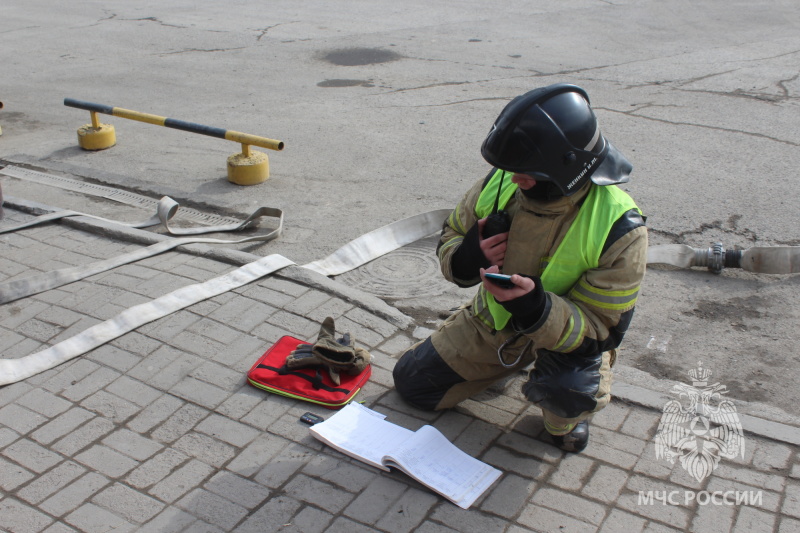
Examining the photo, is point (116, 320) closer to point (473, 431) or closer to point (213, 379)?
point (213, 379)

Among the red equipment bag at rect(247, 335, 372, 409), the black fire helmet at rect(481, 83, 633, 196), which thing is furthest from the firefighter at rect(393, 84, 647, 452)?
the red equipment bag at rect(247, 335, 372, 409)

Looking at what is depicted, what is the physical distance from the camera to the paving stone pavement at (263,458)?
9.82 feet

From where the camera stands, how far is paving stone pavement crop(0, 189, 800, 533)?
299 cm

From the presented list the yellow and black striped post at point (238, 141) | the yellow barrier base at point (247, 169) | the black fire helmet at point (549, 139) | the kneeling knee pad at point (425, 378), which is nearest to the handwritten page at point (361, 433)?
the kneeling knee pad at point (425, 378)

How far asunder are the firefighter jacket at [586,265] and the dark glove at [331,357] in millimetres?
740

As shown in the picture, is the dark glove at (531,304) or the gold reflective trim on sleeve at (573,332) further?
the gold reflective trim on sleeve at (573,332)

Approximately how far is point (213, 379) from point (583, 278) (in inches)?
73.3

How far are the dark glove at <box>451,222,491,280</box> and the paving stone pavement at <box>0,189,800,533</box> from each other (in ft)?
2.41

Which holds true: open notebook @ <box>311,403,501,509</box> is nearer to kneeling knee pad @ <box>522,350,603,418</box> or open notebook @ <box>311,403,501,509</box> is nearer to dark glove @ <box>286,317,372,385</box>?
dark glove @ <box>286,317,372,385</box>

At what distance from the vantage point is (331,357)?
3785 mm

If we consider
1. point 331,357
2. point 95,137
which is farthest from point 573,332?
point 95,137

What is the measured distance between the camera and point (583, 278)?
316 centimetres

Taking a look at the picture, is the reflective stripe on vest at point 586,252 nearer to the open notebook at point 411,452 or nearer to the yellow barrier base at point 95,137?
the open notebook at point 411,452

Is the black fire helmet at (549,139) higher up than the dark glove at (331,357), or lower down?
higher up
